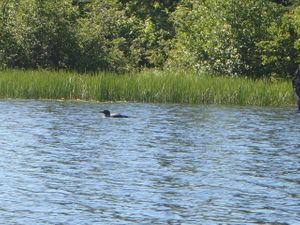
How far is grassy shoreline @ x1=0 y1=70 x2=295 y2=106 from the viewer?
115ft

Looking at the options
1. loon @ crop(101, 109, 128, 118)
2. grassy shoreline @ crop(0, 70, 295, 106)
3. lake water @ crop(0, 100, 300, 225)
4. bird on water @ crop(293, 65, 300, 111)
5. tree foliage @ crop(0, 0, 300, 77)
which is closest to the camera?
lake water @ crop(0, 100, 300, 225)

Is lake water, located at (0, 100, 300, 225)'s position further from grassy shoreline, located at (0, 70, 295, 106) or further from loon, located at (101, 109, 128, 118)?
grassy shoreline, located at (0, 70, 295, 106)

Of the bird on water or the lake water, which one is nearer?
the lake water

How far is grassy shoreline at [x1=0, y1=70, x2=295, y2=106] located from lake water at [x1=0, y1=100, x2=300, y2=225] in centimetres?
381

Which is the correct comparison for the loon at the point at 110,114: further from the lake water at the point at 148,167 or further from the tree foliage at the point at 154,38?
the tree foliage at the point at 154,38

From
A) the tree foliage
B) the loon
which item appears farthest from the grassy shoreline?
the loon

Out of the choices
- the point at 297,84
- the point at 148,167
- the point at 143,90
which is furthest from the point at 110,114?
the point at 148,167

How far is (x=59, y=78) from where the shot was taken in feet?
116

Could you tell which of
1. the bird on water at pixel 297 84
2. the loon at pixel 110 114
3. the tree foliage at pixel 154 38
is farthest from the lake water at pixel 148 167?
the tree foliage at pixel 154 38

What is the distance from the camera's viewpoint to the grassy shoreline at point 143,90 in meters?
35.0

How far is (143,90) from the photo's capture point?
35188 millimetres

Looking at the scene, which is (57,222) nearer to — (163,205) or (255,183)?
(163,205)

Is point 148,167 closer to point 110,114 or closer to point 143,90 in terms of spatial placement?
point 110,114

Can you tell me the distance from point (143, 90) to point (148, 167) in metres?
16.3
